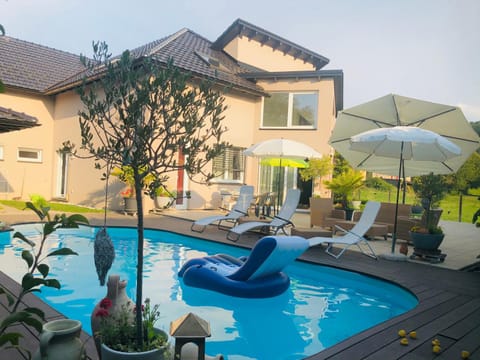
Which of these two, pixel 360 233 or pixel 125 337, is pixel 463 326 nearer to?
pixel 125 337

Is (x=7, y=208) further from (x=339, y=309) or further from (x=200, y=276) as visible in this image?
(x=339, y=309)

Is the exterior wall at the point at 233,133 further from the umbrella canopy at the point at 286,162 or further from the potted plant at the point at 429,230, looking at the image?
the potted plant at the point at 429,230

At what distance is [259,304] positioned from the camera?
553 cm

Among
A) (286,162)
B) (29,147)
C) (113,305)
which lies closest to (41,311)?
(113,305)

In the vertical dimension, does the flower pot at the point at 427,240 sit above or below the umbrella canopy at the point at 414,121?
below

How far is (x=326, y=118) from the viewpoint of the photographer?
55.8 ft

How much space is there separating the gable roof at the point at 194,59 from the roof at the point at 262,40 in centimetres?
81

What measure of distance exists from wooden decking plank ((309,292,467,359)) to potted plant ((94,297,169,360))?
4.55 feet

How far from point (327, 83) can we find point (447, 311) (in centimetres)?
1378

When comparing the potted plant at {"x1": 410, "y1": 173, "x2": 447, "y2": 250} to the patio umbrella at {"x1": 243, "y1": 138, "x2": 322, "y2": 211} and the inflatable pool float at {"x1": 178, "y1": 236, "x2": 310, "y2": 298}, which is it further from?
the patio umbrella at {"x1": 243, "y1": 138, "x2": 322, "y2": 211}

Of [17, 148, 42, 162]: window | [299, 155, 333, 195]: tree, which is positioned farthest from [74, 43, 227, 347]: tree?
Result: [17, 148, 42, 162]: window

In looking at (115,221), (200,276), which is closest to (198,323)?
(200,276)

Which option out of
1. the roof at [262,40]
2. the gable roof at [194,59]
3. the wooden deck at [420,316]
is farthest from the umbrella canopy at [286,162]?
the roof at [262,40]

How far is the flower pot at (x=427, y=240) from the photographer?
762 centimetres
